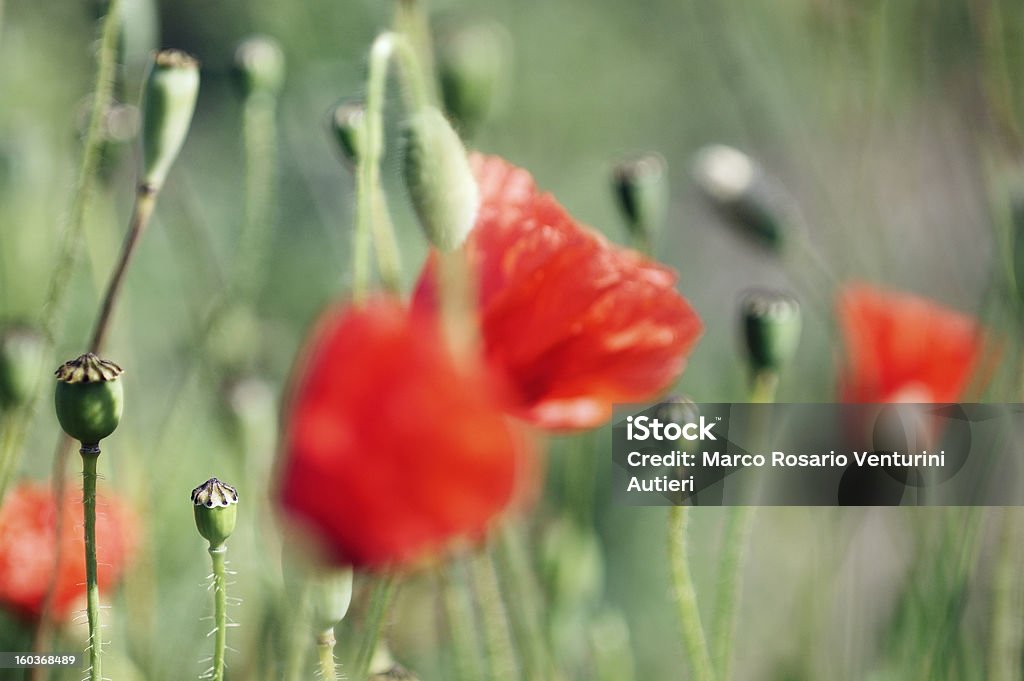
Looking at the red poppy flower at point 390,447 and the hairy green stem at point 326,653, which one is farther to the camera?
the hairy green stem at point 326,653

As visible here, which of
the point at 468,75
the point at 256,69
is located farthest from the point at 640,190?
the point at 256,69

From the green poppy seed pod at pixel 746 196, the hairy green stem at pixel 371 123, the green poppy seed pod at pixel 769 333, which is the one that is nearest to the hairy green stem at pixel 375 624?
the hairy green stem at pixel 371 123

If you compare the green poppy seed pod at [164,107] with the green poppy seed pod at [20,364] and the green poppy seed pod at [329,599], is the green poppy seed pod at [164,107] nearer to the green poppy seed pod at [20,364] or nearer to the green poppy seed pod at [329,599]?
the green poppy seed pod at [20,364]

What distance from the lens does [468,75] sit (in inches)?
24.9

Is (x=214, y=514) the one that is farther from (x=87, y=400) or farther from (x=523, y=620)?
(x=523, y=620)

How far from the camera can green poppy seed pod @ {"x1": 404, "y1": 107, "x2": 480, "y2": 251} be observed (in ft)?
1.28

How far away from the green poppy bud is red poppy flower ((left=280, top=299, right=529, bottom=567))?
146mm

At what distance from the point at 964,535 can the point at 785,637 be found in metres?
0.37

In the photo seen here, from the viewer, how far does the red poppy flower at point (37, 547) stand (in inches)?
22.5

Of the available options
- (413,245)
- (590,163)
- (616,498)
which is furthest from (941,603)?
(590,163)

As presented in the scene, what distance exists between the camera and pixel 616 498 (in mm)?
609

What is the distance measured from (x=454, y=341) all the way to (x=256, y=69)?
1.05ft

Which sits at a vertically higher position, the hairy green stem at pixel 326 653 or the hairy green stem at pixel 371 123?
the hairy green stem at pixel 371 123

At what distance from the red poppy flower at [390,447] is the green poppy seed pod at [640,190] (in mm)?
379
